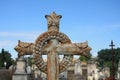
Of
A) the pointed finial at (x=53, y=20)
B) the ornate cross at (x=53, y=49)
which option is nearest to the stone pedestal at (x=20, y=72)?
the ornate cross at (x=53, y=49)

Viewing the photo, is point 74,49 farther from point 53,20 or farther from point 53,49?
point 53,20

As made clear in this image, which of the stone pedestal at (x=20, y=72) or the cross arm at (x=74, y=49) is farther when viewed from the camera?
the stone pedestal at (x=20, y=72)

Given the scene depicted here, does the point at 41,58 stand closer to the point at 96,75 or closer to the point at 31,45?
the point at 31,45

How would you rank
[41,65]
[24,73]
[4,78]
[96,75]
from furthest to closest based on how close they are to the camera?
1. [96,75]
2. [4,78]
3. [24,73]
4. [41,65]

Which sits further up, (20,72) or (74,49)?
(74,49)

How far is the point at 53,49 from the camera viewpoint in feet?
44.6

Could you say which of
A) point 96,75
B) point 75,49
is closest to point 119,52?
point 96,75

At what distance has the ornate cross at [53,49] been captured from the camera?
13398 mm

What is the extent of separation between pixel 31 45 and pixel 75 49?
5.77ft

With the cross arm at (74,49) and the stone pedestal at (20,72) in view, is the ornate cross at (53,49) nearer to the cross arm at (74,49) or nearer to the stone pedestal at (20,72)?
the cross arm at (74,49)

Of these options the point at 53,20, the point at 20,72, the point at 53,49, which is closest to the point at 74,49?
the point at 53,49

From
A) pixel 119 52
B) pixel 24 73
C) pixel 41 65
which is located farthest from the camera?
pixel 119 52

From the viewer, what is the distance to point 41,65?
13.4 meters

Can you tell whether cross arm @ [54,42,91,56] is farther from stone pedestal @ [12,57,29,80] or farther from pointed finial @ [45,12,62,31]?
stone pedestal @ [12,57,29,80]
